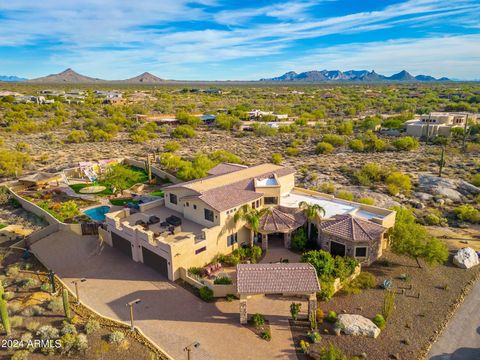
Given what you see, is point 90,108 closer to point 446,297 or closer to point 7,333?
point 7,333

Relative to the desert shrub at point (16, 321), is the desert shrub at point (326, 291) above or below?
above

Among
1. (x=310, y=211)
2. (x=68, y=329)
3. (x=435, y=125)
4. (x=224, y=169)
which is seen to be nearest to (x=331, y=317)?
(x=310, y=211)

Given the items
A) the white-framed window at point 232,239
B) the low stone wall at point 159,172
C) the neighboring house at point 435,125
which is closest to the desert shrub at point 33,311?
the white-framed window at point 232,239

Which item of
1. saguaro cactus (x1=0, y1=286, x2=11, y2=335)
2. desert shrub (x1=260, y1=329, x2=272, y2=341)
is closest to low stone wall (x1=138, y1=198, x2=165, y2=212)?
saguaro cactus (x1=0, y1=286, x2=11, y2=335)

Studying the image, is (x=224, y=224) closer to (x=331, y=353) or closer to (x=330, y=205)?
(x=330, y=205)

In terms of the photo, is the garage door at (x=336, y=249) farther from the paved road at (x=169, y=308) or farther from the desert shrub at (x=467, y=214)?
the desert shrub at (x=467, y=214)

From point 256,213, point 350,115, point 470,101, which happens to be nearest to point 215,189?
point 256,213
